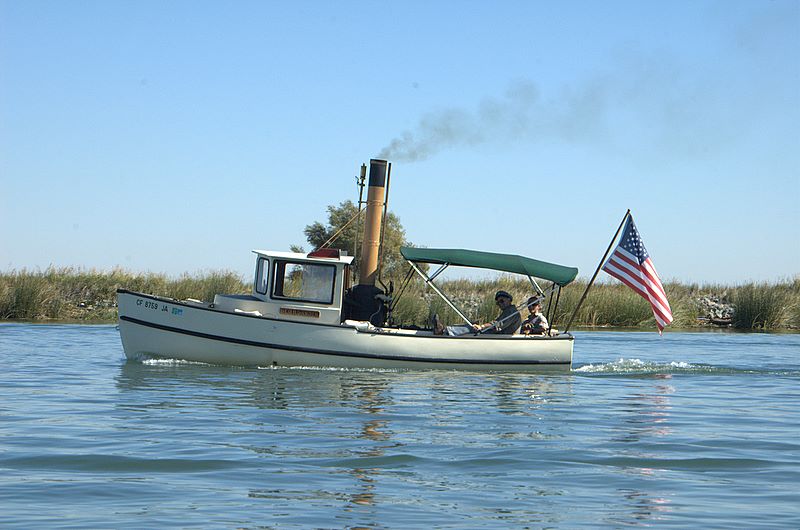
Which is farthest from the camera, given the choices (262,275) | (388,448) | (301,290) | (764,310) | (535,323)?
(764,310)

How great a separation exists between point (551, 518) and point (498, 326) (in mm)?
12300

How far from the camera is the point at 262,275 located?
20.7 metres

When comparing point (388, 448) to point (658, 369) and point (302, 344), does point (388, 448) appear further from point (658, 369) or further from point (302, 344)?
point (658, 369)

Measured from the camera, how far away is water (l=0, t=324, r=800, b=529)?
8.59 metres

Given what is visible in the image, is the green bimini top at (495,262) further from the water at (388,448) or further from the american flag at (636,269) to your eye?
the water at (388,448)

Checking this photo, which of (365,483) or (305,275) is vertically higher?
(305,275)

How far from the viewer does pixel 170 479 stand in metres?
9.61

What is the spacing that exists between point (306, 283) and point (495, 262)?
3748mm

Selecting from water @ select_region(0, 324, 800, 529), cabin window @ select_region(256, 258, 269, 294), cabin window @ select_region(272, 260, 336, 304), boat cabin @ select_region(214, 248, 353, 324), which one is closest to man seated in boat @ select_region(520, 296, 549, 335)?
water @ select_region(0, 324, 800, 529)

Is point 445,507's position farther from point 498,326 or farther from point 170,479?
point 498,326

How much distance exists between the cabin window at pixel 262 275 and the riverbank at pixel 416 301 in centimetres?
1073

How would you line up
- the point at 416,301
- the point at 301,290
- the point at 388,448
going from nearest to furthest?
the point at 388,448
the point at 301,290
the point at 416,301

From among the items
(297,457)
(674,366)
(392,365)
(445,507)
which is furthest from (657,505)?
(674,366)

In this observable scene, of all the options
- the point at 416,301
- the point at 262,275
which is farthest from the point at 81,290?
the point at 262,275
